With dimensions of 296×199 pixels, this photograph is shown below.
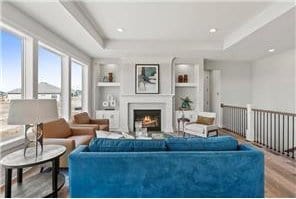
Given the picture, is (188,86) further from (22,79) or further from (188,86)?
(22,79)

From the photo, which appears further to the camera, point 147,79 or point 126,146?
point 147,79

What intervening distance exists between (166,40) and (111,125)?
3.34 m

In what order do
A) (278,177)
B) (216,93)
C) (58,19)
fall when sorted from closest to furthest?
1. (278,177)
2. (58,19)
3. (216,93)

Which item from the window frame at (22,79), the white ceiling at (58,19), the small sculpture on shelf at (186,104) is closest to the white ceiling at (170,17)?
the white ceiling at (58,19)

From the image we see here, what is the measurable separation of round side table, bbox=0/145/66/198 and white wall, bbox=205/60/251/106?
6.72 metres

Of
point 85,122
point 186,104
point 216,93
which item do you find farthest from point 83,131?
point 216,93

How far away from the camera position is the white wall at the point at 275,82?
633cm

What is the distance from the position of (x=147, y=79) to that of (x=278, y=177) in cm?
482

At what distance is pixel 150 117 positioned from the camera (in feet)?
24.7

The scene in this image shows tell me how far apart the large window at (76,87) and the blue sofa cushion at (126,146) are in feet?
14.1

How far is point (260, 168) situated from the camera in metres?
2.12

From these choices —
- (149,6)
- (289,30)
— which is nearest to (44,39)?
(149,6)

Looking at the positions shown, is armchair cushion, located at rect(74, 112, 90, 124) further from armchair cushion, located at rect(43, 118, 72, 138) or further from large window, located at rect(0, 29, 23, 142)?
large window, located at rect(0, 29, 23, 142)

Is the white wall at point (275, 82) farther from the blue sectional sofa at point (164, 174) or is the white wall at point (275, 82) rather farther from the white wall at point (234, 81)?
the blue sectional sofa at point (164, 174)
